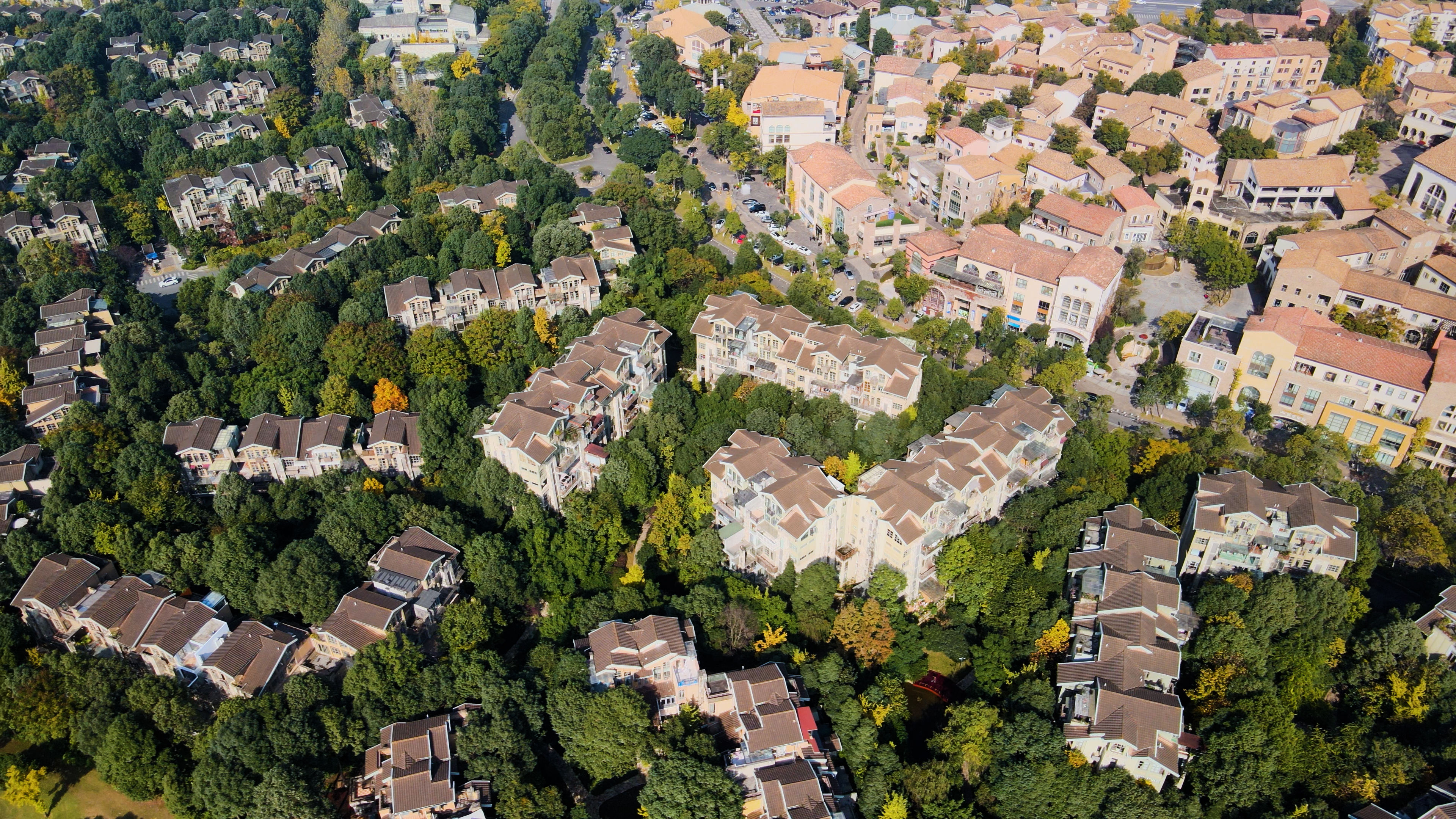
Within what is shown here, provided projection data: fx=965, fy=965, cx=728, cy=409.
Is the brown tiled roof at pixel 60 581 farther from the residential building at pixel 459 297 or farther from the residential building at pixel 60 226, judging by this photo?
the residential building at pixel 60 226

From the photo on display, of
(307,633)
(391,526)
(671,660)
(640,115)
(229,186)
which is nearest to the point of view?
(671,660)

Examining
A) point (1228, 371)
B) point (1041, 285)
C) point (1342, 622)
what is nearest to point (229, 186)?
point (1041, 285)

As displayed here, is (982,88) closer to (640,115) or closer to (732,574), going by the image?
(640,115)

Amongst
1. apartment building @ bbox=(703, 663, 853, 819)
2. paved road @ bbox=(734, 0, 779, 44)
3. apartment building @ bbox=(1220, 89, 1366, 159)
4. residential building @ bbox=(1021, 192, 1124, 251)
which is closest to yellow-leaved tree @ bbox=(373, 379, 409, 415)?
apartment building @ bbox=(703, 663, 853, 819)

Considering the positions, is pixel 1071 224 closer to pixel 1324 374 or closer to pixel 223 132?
pixel 1324 374

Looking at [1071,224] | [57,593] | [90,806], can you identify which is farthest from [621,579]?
[1071,224]
